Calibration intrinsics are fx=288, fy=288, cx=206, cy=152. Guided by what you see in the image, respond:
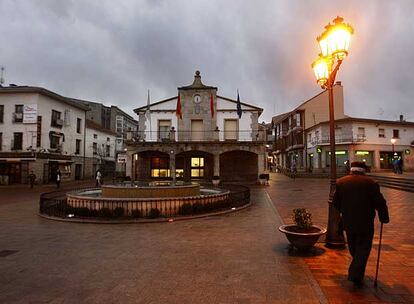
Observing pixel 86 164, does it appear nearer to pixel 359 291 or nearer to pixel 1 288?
pixel 1 288

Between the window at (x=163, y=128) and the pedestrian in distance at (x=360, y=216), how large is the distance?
81.1 ft

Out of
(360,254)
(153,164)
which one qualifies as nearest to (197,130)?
(153,164)

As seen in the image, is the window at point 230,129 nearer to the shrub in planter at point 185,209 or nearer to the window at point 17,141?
the shrub in planter at point 185,209

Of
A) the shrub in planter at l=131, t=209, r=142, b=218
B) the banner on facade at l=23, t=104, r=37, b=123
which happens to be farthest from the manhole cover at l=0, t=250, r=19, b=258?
the banner on facade at l=23, t=104, r=37, b=123

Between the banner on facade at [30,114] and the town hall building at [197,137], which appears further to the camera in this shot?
the banner on facade at [30,114]

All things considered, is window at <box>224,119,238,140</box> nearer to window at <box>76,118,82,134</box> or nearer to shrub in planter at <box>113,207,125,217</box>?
shrub in planter at <box>113,207,125,217</box>

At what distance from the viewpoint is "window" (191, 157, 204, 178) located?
29789mm

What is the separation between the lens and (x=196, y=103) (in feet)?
93.0

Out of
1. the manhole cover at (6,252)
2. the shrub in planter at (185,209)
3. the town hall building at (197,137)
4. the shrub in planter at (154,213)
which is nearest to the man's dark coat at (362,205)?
the shrub in planter at (185,209)

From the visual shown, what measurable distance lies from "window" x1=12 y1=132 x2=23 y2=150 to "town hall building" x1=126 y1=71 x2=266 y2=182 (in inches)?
466

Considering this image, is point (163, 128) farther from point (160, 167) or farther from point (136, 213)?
point (136, 213)

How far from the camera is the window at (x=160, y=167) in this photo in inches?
1167

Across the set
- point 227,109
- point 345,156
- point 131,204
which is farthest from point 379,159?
point 131,204

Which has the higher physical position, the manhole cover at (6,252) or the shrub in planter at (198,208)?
the shrub in planter at (198,208)
